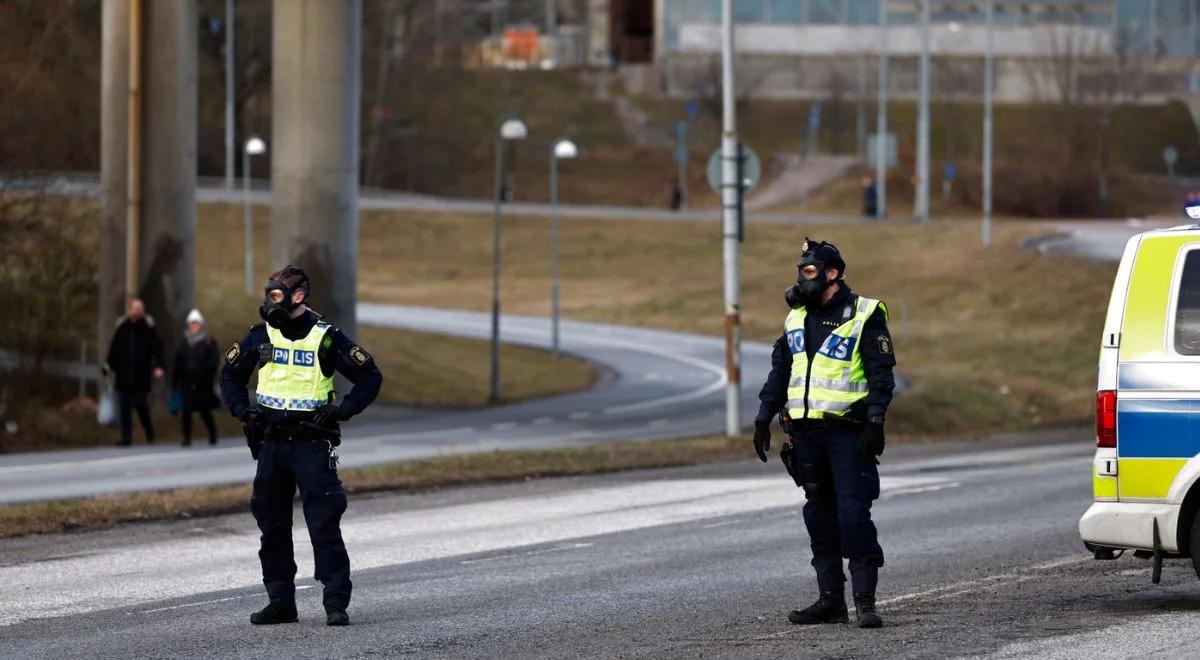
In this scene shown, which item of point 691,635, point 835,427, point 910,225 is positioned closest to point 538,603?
point 691,635

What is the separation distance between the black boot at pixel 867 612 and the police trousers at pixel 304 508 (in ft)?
8.61

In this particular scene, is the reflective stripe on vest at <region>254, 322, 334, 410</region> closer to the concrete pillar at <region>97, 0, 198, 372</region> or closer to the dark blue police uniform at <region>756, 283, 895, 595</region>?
the dark blue police uniform at <region>756, 283, 895, 595</region>

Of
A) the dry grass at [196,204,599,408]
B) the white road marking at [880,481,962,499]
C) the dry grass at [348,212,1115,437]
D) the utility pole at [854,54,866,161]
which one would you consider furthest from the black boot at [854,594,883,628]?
the utility pole at [854,54,866,161]

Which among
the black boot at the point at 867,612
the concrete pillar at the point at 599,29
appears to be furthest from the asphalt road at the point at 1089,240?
the concrete pillar at the point at 599,29

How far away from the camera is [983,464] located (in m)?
24.5

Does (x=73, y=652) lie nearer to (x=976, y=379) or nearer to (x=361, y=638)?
(x=361, y=638)

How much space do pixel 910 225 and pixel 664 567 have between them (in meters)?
59.8

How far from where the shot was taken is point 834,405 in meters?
10.6

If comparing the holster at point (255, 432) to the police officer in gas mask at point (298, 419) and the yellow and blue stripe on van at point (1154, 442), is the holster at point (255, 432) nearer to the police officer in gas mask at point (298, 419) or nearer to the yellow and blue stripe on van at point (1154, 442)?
the police officer in gas mask at point (298, 419)

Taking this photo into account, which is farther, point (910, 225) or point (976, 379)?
point (910, 225)

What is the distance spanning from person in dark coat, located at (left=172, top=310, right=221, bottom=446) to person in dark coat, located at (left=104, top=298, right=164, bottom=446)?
313 mm

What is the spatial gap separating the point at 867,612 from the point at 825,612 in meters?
0.25

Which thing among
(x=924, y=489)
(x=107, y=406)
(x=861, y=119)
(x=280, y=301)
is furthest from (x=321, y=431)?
(x=861, y=119)

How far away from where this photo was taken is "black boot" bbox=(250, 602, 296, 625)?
36.8 ft
